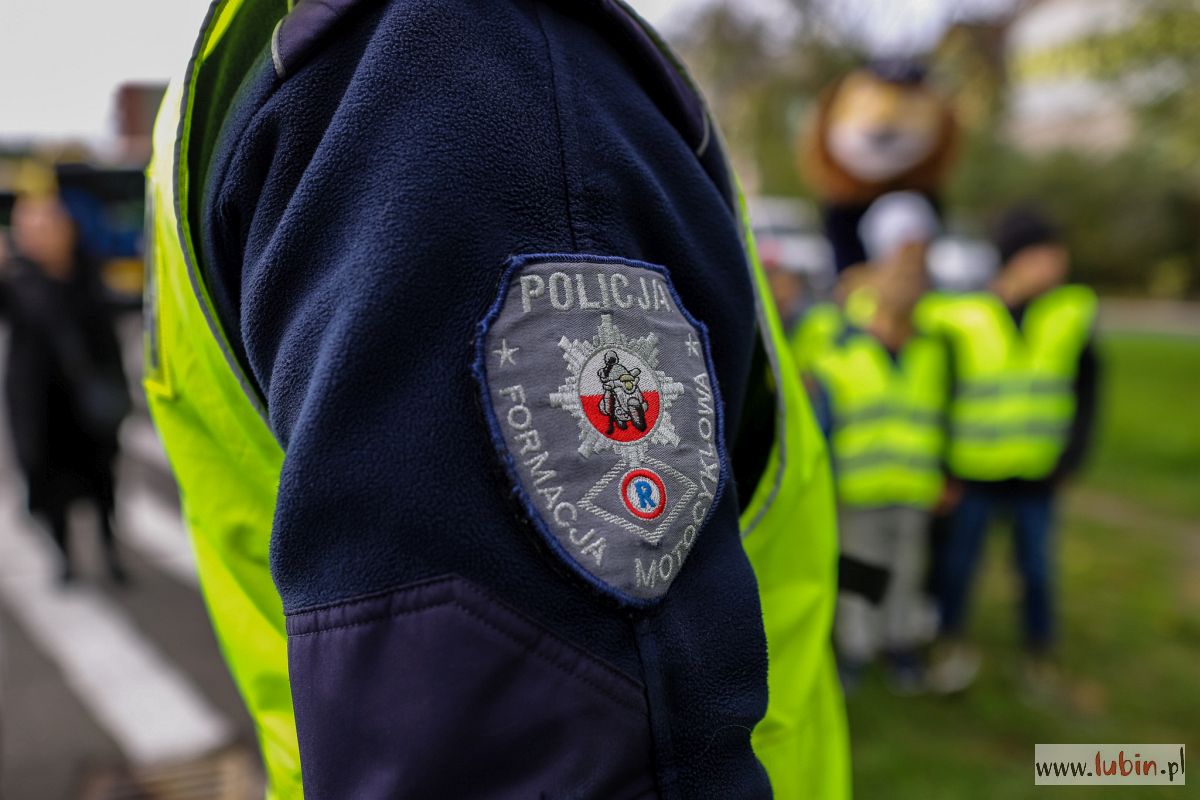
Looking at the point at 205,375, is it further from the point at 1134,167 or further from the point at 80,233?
the point at 1134,167

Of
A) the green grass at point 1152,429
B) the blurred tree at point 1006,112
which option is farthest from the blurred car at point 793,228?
the green grass at point 1152,429

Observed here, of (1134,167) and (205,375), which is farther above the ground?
(205,375)

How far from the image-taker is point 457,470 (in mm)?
570

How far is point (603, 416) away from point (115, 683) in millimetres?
3684

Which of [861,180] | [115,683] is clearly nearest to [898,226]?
[861,180]

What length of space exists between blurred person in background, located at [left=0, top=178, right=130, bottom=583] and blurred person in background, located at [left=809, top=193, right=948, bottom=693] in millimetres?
3266

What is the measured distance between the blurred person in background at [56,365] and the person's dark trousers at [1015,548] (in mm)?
3873

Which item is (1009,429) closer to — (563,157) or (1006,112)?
(563,157)

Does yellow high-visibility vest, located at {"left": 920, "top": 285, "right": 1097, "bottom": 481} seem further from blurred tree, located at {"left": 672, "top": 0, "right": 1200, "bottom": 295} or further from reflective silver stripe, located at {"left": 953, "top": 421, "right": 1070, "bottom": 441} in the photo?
blurred tree, located at {"left": 672, "top": 0, "right": 1200, "bottom": 295}

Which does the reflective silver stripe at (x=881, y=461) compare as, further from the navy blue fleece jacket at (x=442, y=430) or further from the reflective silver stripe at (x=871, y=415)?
the navy blue fleece jacket at (x=442, y=430)

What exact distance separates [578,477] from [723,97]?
14.8m

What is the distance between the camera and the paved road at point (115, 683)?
9.75ft

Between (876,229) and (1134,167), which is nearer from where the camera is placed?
(876,229)

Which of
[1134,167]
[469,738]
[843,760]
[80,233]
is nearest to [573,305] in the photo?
[469,738]
